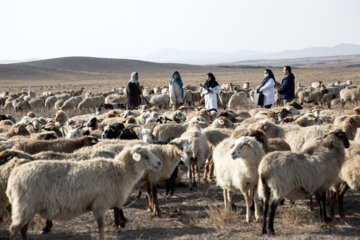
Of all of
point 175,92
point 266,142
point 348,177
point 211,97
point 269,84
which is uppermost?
point 269,84

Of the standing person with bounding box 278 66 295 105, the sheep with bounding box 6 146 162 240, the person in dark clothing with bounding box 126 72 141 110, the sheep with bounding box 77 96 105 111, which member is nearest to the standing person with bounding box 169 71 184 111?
the person in dark clothing with bounding box 126 72 141 110

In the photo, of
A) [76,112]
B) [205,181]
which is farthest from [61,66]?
[205,181]

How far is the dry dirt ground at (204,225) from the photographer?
586cm

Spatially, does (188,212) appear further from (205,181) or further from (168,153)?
(205,181)

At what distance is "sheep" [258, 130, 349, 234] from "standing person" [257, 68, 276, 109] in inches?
265

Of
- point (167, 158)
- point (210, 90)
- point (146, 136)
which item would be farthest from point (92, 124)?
point (167, 158)

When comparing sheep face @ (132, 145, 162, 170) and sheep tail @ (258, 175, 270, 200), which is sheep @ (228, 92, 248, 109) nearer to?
sheep face @ (132, 145, 162, 170)

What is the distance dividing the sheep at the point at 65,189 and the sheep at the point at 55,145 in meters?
2.73

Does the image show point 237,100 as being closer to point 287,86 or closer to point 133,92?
point 133,92

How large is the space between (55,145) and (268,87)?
7.38m

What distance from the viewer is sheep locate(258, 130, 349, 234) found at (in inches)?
218

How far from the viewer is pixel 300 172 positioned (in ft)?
18.5

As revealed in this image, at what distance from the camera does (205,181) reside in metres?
8.95

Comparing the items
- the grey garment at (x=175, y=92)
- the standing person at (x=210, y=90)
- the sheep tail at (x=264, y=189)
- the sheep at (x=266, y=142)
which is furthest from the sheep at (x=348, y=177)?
the grey garment at (x=175, y=92)
